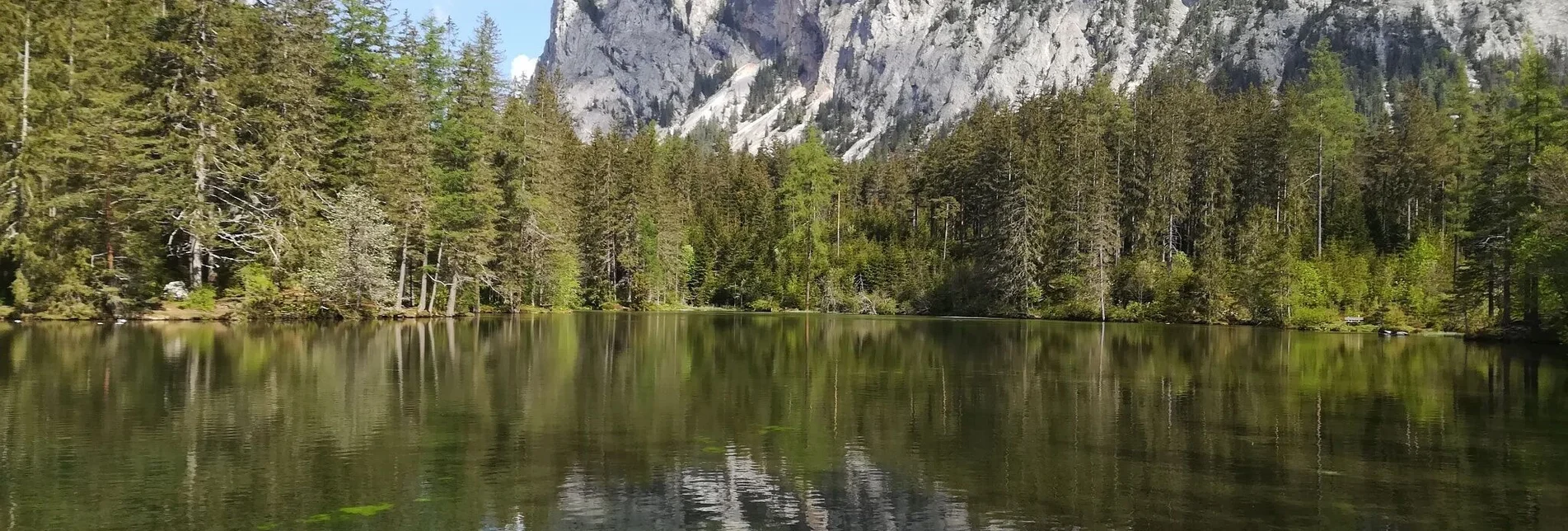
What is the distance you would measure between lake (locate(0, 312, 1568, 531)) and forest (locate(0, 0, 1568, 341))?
1281 cm

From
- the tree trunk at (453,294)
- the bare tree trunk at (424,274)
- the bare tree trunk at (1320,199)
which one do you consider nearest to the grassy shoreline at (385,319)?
the tree trunk at (453,294)

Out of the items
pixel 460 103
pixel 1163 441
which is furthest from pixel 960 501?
pixel 460 103

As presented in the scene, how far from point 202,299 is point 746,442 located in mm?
39107

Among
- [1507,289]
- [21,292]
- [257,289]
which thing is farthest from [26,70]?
[1507,289]

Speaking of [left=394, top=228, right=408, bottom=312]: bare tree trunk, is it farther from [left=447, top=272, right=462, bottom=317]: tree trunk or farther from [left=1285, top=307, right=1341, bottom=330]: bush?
[left=1285, top=307, right=1341, bottom=330]: bush

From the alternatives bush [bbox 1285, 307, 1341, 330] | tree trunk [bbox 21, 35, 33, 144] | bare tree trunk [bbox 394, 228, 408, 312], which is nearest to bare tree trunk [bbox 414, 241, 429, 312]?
bare tree trunk [bbox 394, 228, 408, 312]

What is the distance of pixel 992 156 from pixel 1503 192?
4263 centimetres

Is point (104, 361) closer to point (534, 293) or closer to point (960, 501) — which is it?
point (960, 501)

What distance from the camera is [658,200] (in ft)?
282

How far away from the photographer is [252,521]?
32.3 feet

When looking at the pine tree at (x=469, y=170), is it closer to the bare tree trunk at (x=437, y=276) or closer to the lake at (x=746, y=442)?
the bare tree trunk at (x=437, y=276)

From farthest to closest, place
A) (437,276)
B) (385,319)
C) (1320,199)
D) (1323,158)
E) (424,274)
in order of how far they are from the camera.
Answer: (1323,158), (1320,199), (437,276), (424,274), (385,319)

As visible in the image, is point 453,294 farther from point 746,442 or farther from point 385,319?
point 746,442

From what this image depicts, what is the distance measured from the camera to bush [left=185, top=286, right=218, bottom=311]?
1708 inches
